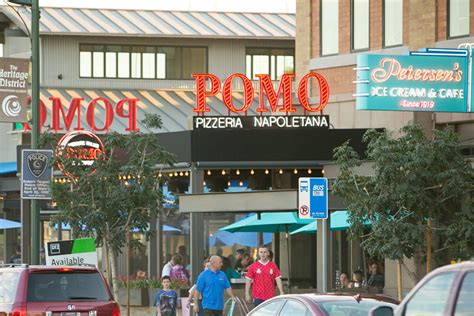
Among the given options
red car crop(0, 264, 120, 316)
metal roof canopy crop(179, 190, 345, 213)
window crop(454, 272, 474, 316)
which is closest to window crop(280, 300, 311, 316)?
window crop(454, 272, 474, 316)

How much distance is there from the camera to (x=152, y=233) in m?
24.3

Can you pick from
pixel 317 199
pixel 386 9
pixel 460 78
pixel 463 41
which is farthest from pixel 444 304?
pixel 386 9

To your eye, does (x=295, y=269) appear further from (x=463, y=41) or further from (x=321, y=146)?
(x=463, y=41)

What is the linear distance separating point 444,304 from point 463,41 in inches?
699

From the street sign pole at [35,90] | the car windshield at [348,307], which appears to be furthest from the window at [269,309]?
the street sign pole at [35,90]

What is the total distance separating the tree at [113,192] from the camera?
23.6 metres

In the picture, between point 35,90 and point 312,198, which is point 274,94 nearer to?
point 35,90

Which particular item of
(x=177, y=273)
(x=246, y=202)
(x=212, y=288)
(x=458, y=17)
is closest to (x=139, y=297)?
(x=177, y=273)

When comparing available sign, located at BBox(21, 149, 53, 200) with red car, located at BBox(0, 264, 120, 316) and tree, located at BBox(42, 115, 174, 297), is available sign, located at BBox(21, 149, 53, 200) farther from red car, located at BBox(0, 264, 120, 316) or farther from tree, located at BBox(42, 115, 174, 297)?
red car, located at BBox(0, 264, 120, 316)

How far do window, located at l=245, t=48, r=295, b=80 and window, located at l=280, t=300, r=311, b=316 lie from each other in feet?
133

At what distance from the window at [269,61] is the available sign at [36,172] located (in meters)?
30.4

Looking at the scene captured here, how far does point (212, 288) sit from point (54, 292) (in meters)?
3.71

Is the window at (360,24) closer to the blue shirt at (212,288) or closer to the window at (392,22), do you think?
the window at (392,22)

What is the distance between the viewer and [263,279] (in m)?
22.2
